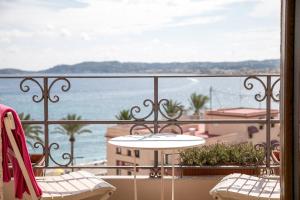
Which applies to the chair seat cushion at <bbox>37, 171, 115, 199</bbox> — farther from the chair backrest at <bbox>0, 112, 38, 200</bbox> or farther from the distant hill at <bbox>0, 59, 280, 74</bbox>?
the distant hill at <bbox>0, 59, 280, 74</bbox>

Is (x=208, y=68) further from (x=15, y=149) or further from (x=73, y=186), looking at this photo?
(x=15, y=149)

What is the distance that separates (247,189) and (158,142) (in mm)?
668

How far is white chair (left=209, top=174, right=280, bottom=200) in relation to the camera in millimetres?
3135

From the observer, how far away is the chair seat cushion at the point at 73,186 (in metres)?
3.14

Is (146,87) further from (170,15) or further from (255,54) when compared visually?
(255,54)

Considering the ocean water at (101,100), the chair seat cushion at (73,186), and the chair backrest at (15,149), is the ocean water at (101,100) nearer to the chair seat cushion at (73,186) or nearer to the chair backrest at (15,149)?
the chair seat cushion at (73,186)

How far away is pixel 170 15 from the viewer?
2162 inches

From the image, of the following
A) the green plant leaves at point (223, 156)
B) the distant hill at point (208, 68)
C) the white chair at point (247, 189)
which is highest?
the distant hill at point (208, 68)

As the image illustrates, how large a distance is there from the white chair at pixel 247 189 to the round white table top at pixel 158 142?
0.33 meters

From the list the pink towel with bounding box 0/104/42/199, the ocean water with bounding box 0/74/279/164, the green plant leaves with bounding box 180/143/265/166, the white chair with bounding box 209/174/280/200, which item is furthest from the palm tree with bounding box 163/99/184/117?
the ocean water with bounding box 0/74/279/164

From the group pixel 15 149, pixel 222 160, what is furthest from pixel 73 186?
pixel 222 160

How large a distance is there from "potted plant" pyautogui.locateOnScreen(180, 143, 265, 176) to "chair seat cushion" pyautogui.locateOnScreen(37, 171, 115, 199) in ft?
3.47

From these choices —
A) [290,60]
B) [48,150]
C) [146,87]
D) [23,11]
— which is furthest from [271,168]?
[146,87]

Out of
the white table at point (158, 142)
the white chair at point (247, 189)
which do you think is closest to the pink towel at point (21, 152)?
the white table at point (158, 142)
